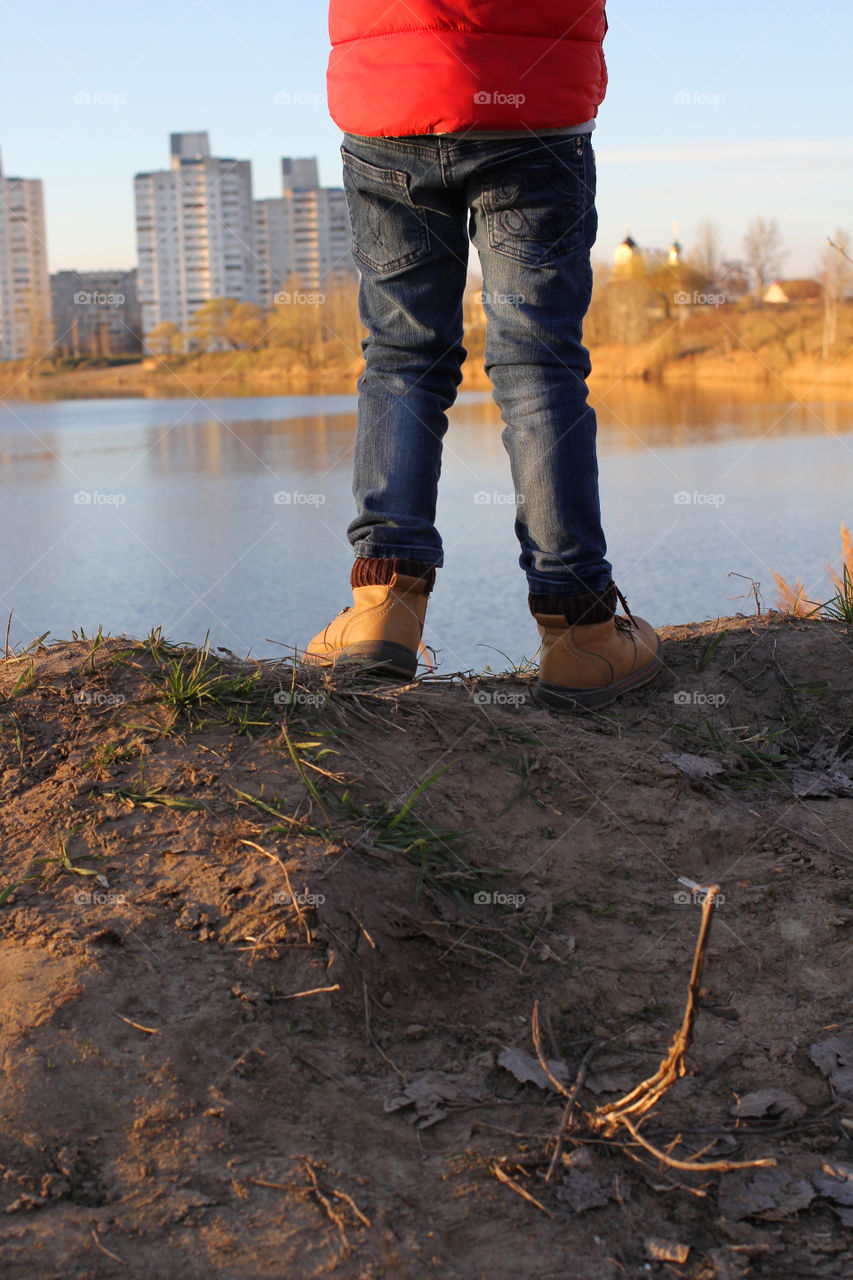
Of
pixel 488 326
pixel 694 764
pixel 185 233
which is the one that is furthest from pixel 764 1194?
pixel 185 233

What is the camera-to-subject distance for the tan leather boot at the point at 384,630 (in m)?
2.17

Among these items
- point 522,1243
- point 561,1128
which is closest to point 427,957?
point 561,1128

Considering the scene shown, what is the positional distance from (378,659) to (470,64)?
1177 mm

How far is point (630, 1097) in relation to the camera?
1.23 m

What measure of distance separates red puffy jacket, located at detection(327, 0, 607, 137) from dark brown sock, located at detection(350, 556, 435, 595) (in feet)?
2.81

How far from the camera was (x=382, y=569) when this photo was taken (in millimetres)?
2209

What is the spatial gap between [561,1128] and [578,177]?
69.2 inches

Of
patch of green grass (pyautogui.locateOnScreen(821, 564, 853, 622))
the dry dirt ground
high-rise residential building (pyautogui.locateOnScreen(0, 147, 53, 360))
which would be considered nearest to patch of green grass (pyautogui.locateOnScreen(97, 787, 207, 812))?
the dry dirt ground

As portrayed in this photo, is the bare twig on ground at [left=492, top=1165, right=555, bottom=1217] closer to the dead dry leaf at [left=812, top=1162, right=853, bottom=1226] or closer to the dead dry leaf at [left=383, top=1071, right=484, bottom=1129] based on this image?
the dead dry leaf at [left=383, top=1071, right=484, bottom=1129]

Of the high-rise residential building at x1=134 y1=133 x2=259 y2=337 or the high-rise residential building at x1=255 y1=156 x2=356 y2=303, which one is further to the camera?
the high-rise residential building at x1=255 y1=156 x2=356 y2=303

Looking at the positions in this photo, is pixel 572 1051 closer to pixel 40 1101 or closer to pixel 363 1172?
pixel 363 1172

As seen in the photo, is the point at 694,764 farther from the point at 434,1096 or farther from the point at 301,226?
the point at 301,226

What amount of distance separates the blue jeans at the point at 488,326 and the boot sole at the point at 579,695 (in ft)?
0.72

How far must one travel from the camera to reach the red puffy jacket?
1948 millimetres
